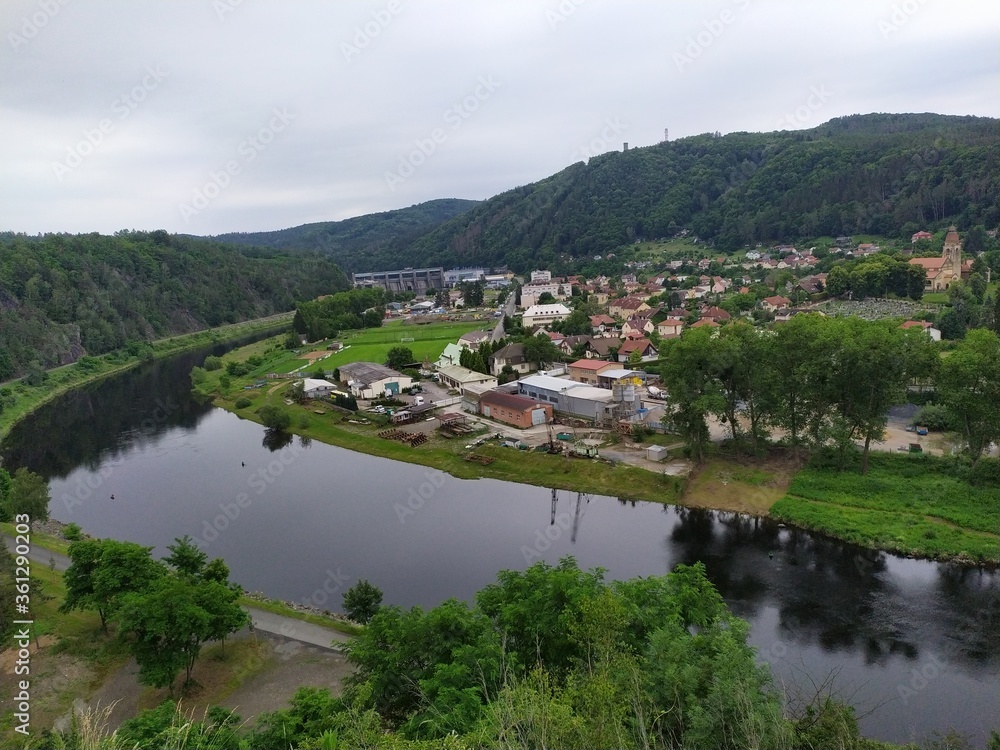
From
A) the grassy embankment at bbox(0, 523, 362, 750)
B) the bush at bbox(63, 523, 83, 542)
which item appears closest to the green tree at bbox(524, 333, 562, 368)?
the grassy embankment at bbox(0, 523, 362, 750)

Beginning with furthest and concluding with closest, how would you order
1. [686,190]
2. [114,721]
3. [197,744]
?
[686,190], [114,721], [197,744]

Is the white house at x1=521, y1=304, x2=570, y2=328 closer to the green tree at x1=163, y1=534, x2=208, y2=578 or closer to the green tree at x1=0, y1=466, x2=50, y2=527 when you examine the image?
the green tree at x1=0, y1=466, x2=50, y2=527

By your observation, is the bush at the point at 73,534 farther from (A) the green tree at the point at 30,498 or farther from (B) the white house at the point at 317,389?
(B) the white house at the point at 317,389

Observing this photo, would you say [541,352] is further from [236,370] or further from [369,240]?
[369,240]

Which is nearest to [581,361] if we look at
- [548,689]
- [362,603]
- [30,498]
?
[362,603]

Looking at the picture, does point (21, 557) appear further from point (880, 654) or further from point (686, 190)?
point (686, 190)

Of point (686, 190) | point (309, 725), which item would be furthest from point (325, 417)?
point (686, 190)
